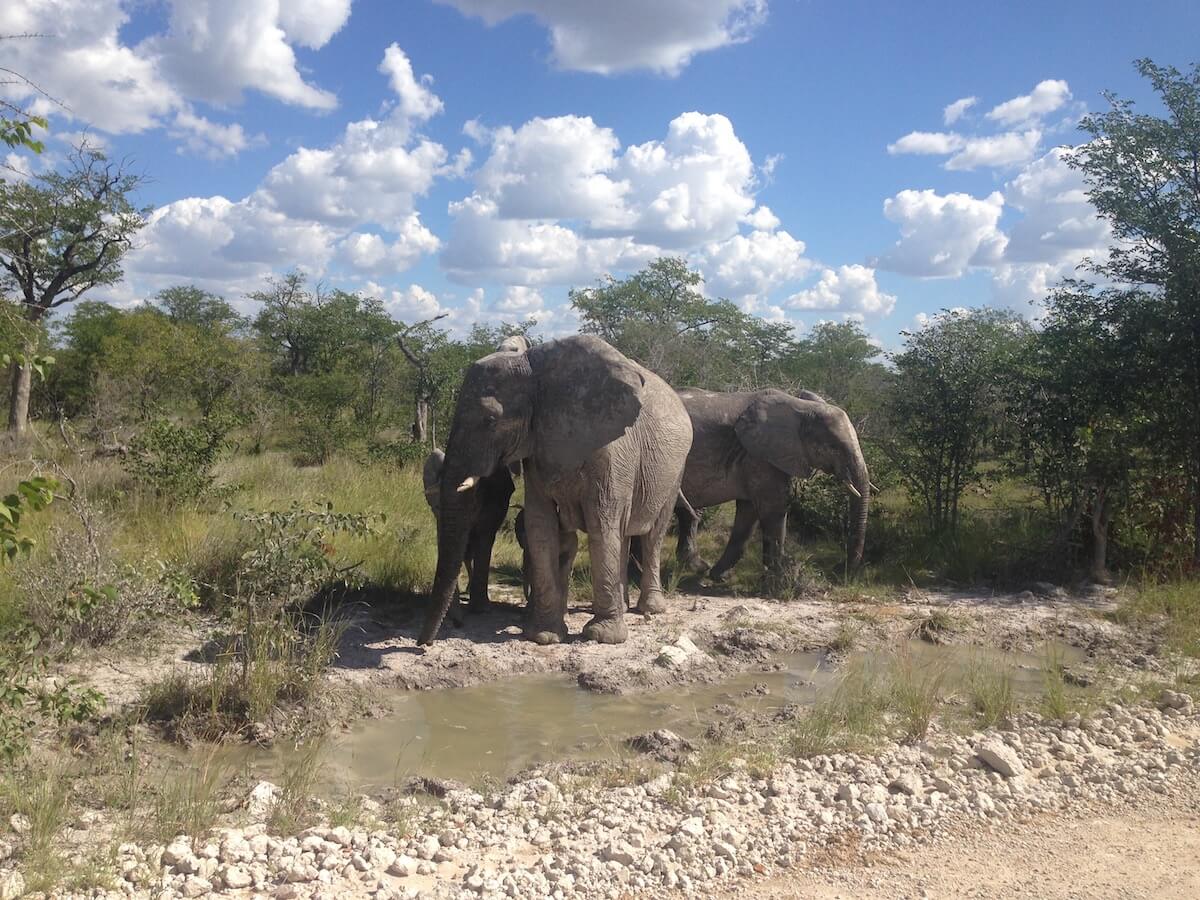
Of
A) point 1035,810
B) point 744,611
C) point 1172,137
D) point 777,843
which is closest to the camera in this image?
point 777,843

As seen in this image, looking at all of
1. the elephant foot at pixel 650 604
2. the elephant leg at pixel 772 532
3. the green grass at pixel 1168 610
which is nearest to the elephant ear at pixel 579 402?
the elephant foot at pixel 650 604

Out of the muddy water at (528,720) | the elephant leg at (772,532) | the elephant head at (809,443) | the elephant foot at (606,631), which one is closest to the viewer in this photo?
the muddy water at (528,720)

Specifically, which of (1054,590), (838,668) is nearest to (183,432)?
(838,668)

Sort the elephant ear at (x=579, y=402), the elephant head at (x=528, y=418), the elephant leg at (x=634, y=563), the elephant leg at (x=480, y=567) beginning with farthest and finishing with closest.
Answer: the elephant leg at (x=634, y=563) < the elephant leg at (x=480, y=567) < the elephant ear at (x=579, y=402) < the elephant head at (x=528, y=418)

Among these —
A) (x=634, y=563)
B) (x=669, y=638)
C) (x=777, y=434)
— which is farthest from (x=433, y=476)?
(x=777, y=434)

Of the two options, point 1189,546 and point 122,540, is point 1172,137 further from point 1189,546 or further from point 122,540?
point 122,540

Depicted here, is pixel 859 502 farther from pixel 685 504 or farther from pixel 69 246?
pixel 69 246

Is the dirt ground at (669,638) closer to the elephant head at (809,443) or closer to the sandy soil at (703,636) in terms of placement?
the sandy soil at (703,636)

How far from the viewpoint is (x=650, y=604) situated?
9.36 m

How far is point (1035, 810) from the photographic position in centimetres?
496

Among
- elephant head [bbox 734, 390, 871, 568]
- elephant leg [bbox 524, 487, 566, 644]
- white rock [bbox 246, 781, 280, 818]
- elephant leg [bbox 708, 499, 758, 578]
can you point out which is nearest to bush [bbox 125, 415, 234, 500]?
elephant leg [bbox 524, 487, 566, 644]

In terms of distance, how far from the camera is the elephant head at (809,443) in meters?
10.8

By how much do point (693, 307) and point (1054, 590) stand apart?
1765cm

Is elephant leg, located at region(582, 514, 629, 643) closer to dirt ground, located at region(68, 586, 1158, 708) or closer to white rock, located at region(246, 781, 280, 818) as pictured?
dirt ground, located at region(68, 586, 1158, 708)
